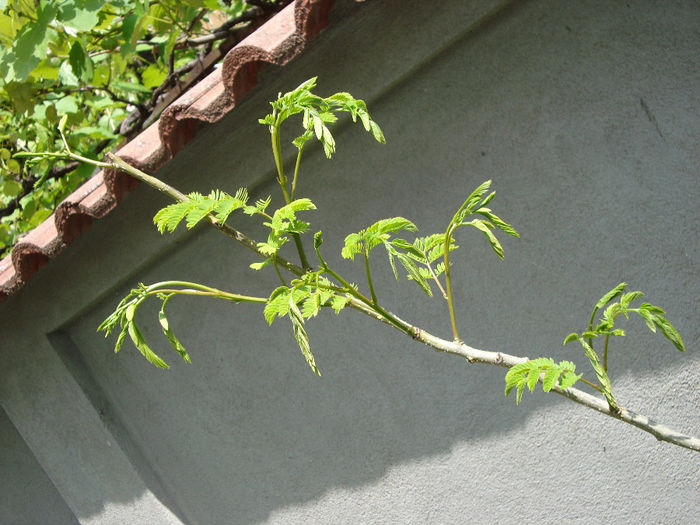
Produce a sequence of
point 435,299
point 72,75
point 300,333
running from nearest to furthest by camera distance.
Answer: point 300,333
point 435,299
point 72,75

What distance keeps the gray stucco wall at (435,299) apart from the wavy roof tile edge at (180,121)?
11.1 inches

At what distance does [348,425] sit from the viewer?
3162mm

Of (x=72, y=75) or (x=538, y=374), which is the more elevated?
(x=72, y=75)

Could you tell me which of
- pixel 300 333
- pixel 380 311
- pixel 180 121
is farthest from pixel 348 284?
pixel 180 121

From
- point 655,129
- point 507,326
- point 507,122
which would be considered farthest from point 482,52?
point 507,326

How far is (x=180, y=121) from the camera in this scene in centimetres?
254

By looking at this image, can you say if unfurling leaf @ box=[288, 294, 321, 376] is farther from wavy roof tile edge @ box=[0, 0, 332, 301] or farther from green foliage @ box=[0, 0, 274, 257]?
green foliage @ box=[0, 0, 274, 257]

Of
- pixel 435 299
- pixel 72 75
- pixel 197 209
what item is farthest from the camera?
pixel 72 75

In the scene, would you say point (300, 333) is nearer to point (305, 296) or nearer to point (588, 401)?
point (305, 296)

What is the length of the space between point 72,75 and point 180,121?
120cm

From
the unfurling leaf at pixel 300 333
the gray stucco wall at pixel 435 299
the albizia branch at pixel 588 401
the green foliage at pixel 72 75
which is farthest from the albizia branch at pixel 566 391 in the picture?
the green foliage at pixel 72 75

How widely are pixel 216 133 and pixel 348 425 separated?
1323 millimetres

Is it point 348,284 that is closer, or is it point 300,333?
point 300,333

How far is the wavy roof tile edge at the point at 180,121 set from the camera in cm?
226
